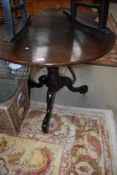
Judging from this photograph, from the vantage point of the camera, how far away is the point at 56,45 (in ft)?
3.06

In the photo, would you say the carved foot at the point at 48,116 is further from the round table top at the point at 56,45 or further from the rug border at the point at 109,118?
the round table top at the point at 56,45

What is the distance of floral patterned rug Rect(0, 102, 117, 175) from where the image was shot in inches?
44.1

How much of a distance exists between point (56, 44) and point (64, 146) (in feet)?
2.35

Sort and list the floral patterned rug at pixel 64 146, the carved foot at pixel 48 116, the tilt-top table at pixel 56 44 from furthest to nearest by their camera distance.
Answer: the carved foot at pixel 48 116
the floral patterned rug at pixel 64 146
the tilt-top table at pixel 56 44

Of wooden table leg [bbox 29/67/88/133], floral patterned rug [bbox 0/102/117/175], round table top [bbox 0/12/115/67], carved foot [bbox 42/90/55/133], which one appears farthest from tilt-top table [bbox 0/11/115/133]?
floral patterned rug [bbox 0/102/117/175]

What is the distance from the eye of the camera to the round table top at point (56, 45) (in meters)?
0.83

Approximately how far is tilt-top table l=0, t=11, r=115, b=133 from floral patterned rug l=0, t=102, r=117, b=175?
1.89 feet

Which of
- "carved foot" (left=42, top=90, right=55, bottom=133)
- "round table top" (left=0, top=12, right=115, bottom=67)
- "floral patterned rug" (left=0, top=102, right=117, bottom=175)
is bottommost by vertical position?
"floral patterned rug" (left=0, top=102, right=117, bottom=175)

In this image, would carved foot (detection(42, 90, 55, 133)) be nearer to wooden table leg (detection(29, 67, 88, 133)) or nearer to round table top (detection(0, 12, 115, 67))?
wooden table leg (detection(29, 67, 88, 133))

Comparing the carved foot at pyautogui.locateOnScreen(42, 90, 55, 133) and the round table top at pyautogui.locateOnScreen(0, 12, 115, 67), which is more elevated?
the round table top at pyautogui.locateOnScreen(0, 12, 115, 67)

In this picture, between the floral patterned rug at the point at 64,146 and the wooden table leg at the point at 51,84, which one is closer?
the floral patterned rug at the point at 64,146

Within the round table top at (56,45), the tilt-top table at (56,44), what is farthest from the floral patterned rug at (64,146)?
the round table top at (56,45)

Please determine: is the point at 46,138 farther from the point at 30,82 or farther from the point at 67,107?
the point at 30,82

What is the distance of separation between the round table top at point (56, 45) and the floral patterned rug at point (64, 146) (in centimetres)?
68
